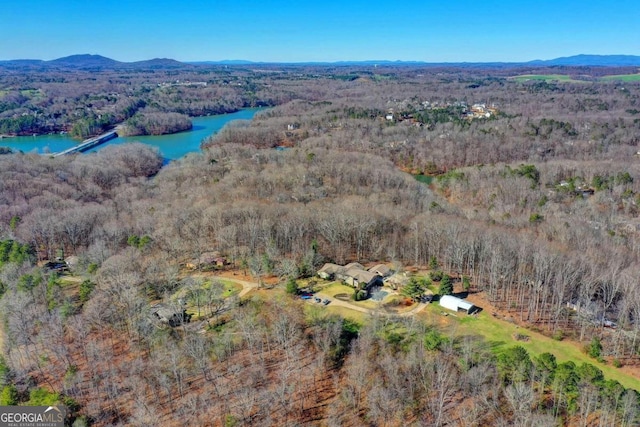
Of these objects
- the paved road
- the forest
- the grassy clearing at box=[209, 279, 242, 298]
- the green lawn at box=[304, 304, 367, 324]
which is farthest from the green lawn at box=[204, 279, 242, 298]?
the green lawn at box=[304, 304, 367, 324]

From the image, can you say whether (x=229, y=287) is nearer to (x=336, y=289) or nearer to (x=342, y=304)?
(x=336, y=289)

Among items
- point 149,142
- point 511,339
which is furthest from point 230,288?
point 149,142

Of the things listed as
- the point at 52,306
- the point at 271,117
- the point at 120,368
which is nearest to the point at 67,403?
the point at 120,368

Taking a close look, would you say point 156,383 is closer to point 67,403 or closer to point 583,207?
point 67,403

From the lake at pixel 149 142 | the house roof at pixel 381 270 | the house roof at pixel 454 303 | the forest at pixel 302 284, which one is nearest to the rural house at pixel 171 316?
the forest at pixel 302 284

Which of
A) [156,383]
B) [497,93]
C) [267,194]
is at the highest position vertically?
[497,93]

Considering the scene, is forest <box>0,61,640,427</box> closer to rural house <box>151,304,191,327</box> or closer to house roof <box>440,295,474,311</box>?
rural house <box>151,304,191,327</box>

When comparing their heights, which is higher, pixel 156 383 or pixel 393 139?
pixel 393 139
